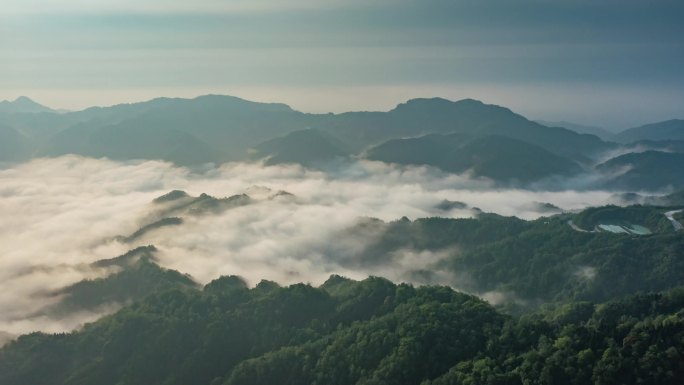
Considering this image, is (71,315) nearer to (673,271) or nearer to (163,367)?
(163,367)

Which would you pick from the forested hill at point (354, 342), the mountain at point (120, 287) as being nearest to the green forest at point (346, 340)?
the forested hill at point (354, 342)

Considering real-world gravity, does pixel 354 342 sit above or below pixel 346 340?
below

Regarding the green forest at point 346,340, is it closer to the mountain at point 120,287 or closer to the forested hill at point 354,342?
the forested hill at point 354,342

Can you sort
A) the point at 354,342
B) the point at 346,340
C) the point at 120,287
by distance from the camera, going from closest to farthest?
the point at 354,342 → the point at 346,340 → the point at 120,287

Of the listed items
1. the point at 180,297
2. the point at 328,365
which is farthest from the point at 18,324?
the point at 328,365

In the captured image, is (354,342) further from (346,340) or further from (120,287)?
(120,287)

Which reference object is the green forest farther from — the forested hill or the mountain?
the mountain

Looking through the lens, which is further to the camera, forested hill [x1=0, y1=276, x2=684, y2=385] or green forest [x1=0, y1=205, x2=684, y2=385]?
green forest [x1=0, y1=205, x2=684, y2=385]

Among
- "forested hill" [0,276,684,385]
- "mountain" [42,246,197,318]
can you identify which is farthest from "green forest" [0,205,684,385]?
"mountain" [42,246,197,318]

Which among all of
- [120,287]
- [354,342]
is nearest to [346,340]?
[354,342]
